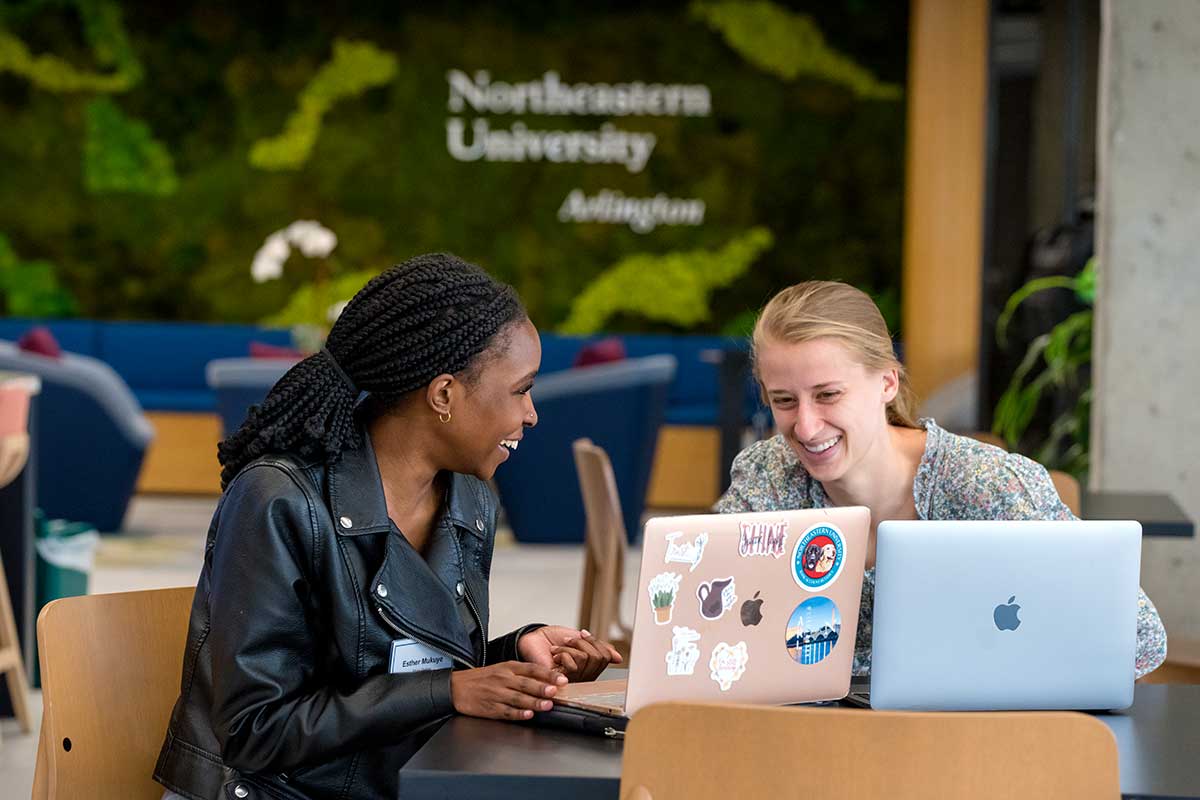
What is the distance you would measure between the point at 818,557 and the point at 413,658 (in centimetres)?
52

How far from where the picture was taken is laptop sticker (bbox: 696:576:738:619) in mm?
1635

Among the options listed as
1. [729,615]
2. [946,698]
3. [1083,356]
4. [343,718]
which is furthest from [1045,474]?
[1083,356]

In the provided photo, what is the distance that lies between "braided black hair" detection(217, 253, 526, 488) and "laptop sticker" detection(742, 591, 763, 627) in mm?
469

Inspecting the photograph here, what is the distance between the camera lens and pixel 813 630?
174cm

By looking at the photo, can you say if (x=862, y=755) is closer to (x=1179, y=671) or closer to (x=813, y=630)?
(x=813, y=630)

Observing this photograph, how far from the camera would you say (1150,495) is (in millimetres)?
3668

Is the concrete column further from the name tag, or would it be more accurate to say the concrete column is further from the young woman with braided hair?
the name tag

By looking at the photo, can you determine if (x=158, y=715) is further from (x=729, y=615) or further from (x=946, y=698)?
(x=946, y=698)

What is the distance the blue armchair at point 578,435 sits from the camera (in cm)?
692

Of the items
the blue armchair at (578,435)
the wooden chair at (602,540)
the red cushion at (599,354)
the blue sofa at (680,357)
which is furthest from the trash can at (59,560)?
the blue sofa at (680,357)

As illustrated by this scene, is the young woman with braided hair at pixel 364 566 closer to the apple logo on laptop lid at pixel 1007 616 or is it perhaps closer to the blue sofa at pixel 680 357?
the apple logo on laptop lid at pixel 1007 616

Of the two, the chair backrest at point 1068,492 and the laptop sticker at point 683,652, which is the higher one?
the chair backrest at point 1068,492

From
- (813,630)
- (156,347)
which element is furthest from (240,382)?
(813,630)

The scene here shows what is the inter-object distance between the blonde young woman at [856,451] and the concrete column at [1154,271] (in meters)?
1.93
